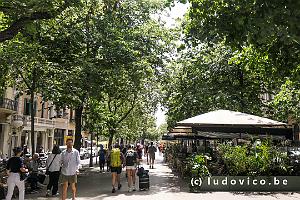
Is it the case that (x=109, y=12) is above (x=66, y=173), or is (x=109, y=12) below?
above

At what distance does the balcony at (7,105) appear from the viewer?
32.1m

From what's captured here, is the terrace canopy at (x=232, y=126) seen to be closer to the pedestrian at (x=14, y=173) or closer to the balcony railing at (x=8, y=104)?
the pedestrian at (x=14, y=173)

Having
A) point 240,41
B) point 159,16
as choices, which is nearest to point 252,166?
point 240,41

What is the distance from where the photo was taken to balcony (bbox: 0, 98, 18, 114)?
32.1m

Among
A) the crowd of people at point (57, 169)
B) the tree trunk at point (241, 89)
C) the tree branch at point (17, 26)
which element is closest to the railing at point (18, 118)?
the crowd of people at point (57, 169)

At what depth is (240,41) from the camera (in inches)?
334

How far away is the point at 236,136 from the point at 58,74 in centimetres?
842

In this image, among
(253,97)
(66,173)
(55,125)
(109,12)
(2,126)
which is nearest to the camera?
(66,173)

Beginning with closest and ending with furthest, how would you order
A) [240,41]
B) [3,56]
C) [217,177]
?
[240,41]
[217,177]
[3,56]

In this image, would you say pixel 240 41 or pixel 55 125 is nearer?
pixel 240 41

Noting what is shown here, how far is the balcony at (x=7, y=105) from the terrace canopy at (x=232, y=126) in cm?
2313

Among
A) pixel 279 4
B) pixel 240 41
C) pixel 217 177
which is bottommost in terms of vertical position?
pixel 217 177

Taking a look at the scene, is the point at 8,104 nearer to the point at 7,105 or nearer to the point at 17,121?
the point at 7,105

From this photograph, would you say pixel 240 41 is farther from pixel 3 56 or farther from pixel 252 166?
pixel 3 56
